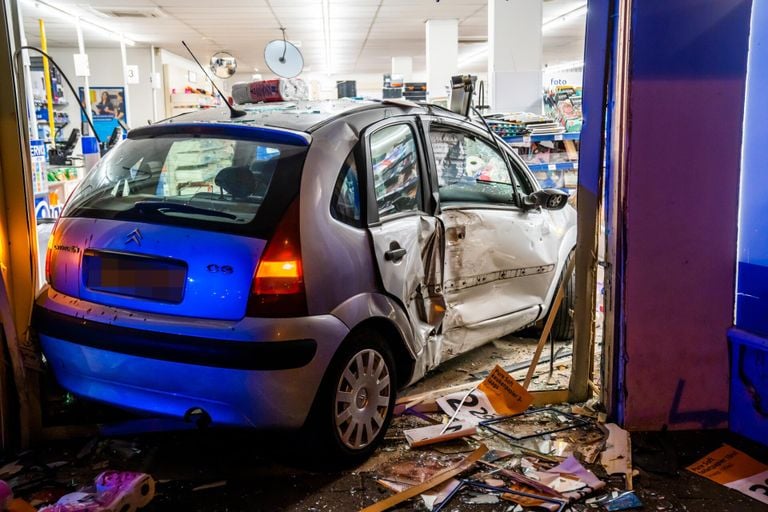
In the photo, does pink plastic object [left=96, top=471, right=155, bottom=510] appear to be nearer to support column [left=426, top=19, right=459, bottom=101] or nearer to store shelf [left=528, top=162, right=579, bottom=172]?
store shelf [left=528, top=162, right=579, bottom=172]

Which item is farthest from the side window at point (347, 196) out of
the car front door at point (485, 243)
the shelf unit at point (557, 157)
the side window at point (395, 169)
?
the shelf unit at point (557, 157)

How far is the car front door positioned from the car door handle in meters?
0.50

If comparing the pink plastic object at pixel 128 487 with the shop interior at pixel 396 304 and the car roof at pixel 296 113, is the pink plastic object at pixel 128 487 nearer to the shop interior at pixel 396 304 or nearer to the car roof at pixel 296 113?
the shop interior at pixel 396 304

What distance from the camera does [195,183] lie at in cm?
309

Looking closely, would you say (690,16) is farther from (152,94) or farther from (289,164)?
(152,94)

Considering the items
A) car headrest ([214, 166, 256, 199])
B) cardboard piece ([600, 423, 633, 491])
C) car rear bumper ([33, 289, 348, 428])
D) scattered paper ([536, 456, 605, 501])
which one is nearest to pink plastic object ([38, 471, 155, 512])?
car rear bumper ([33, 289, 348, 428])

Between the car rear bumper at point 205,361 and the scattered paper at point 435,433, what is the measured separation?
79 centimetres

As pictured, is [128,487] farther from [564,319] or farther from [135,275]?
[564,319]

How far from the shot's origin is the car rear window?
2812 millimetres

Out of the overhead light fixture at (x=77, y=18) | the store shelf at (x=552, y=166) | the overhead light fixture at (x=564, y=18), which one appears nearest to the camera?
the store shelf at (x=552, y=166)

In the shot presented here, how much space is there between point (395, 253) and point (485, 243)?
3.11ft

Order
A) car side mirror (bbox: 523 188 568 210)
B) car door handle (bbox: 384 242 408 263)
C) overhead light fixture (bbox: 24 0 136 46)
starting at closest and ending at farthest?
car door handle (bbox: 384 242 408 263), car side mirror (bbox: 523 188 568 210), overhead light fixture (bbox: 24 0 136 46)

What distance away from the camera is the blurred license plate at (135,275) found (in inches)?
108

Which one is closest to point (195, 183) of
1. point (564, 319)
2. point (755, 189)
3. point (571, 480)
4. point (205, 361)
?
point (205, 361)
